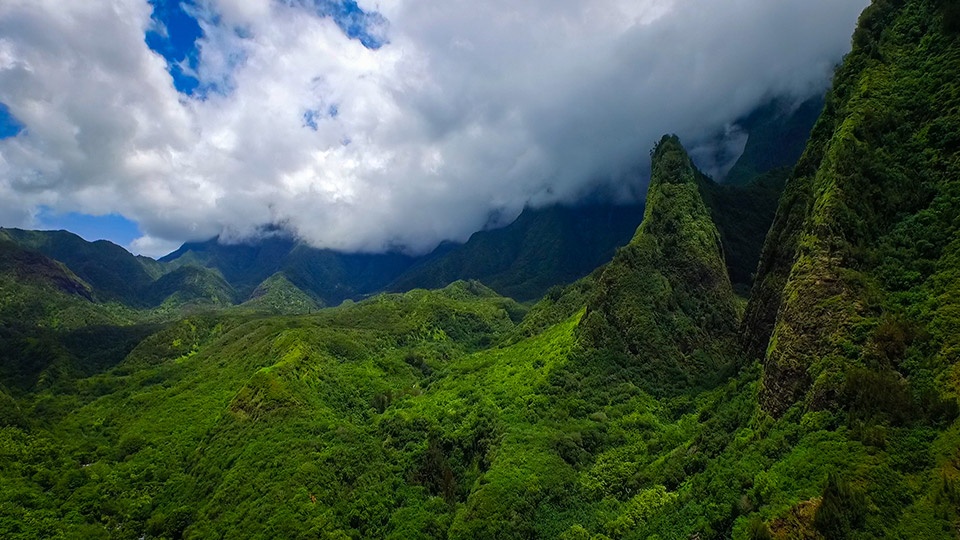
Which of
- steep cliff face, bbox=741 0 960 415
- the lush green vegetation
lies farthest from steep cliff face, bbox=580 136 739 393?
steep cliff face, bbox=741 0 960 415

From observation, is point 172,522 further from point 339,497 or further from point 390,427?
point 390,427

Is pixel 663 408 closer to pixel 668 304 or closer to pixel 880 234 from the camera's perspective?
pixel 668 304

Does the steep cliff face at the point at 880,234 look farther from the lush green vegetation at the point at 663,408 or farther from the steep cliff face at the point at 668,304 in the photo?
the steep cliff face at the point at 668,304

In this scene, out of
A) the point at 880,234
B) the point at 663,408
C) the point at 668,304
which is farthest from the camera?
the point at 668,304

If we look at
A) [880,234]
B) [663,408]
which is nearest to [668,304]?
[663,408]

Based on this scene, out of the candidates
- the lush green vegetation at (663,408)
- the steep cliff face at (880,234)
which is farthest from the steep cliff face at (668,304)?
the steep cliff face at (880,234)

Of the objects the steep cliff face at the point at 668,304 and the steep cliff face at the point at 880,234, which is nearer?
the steep cliff face at the point at 880,234

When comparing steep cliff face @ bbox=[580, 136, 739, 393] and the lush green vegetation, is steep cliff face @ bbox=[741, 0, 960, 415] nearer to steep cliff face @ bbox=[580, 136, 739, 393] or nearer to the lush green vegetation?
the lush green vegetation
